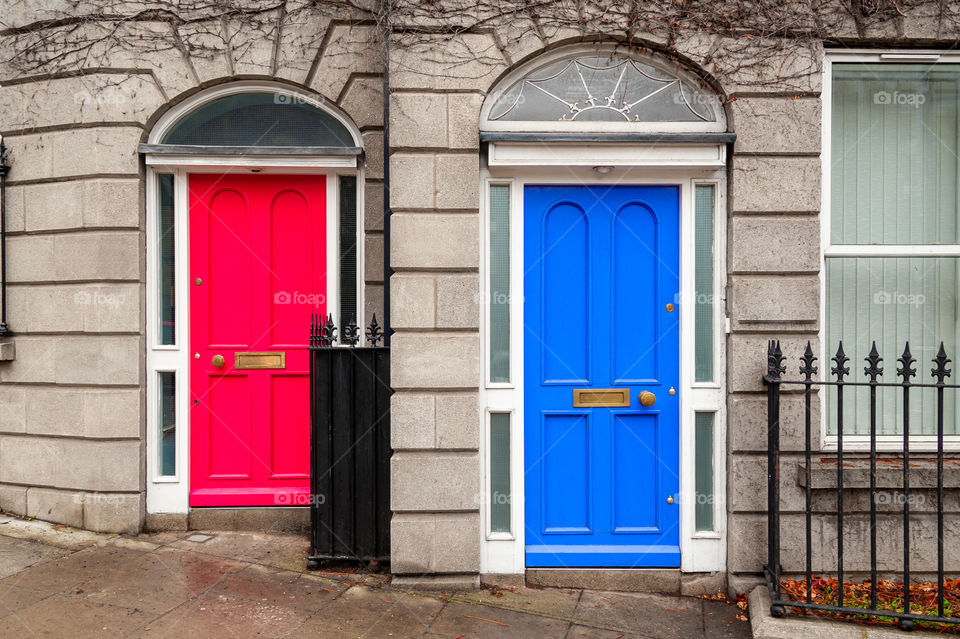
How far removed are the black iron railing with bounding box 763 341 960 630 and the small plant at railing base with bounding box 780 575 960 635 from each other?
5 centimetres

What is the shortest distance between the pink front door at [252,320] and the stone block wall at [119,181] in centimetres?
44

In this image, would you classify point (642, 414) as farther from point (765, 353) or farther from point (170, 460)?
point (170, 460)

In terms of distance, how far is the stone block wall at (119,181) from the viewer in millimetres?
5102

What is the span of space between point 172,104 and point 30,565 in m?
3.55

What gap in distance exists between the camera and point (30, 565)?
4.47 metres

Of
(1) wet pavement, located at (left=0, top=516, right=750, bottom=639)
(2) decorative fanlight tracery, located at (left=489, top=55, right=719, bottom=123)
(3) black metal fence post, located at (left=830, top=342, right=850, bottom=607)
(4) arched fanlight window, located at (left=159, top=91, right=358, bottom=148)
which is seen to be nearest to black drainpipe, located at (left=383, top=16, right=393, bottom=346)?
(4) arched fanlight window, located at (left=159, top=91, right=358, bottom=148)

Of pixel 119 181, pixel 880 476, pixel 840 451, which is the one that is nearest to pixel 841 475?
pixel 840 451

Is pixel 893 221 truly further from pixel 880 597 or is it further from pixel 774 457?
pixel 880 597

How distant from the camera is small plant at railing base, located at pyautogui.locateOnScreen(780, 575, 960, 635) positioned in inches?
150

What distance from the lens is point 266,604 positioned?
4035mm

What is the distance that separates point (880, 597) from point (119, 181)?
6.17 meters

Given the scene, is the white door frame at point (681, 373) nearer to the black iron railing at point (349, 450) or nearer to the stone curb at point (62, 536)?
the black iron railing at point (349, 450)

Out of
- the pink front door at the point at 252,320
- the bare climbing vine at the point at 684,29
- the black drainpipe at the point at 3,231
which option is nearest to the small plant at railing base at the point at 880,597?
the bare climbing vine at the point at 684,29

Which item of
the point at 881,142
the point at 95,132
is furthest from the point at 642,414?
the point at 95,132
